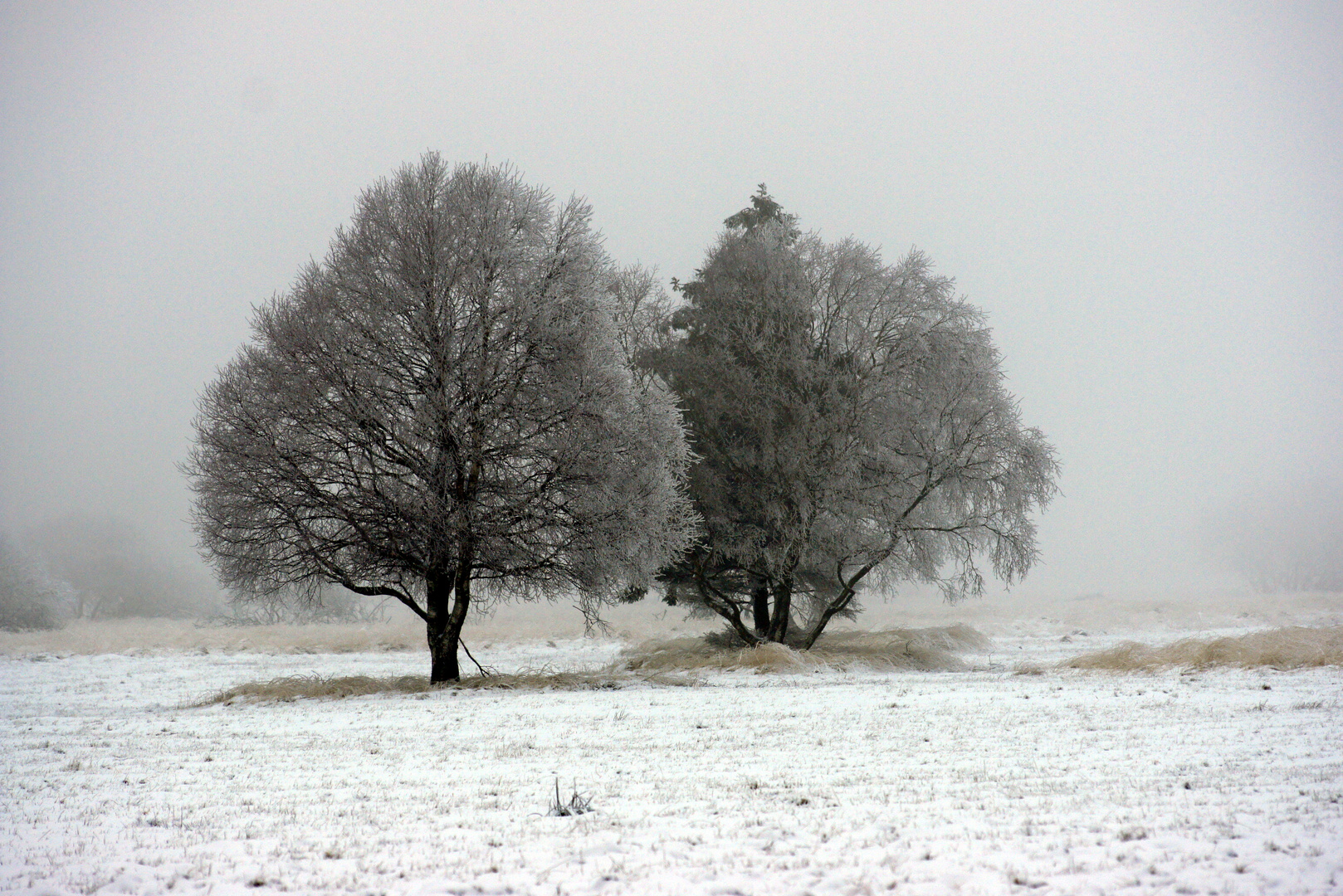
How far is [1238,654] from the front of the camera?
46.5 feet

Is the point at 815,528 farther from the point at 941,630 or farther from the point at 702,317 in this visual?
the point at 941,630

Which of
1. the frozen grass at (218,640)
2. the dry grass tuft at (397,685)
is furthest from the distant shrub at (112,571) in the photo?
the dry grass tuft at (397,685)

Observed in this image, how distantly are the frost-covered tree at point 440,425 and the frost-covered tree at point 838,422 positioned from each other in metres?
3.94

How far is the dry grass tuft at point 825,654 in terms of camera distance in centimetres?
1767

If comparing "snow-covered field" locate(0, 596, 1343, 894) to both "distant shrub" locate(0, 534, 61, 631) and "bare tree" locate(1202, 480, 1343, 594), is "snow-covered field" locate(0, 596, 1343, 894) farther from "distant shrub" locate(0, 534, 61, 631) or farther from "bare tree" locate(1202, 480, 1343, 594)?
"bare tree" locate(1202, 480, 1343, 594)

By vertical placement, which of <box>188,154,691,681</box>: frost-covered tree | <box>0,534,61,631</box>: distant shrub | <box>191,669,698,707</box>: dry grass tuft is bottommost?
<box>191,669,698,707</box>: dry grass tuft

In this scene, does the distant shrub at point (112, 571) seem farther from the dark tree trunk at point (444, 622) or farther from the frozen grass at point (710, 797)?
the frozen grass at point (710, 797)

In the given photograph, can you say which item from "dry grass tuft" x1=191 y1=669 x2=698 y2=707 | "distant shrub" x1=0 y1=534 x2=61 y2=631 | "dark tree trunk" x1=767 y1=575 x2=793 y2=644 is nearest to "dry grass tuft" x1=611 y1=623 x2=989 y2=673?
"dark tree trunk" x1=767 y1=575 x2=793 y2=644

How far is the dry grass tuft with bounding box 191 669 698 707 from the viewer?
1460cm

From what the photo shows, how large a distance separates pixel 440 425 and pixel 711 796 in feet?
34.0

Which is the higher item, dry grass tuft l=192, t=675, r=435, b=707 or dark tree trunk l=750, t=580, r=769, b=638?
dark tree trunk l=750, t=580, r=769, b=638

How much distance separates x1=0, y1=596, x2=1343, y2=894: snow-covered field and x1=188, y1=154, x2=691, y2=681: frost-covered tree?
3766 mm

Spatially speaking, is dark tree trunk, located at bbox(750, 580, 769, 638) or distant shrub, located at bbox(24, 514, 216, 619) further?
distant shrub, located at bbox(24, 514, 216, 619)

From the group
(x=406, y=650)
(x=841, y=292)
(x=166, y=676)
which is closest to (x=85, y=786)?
(x=166, y=676)
